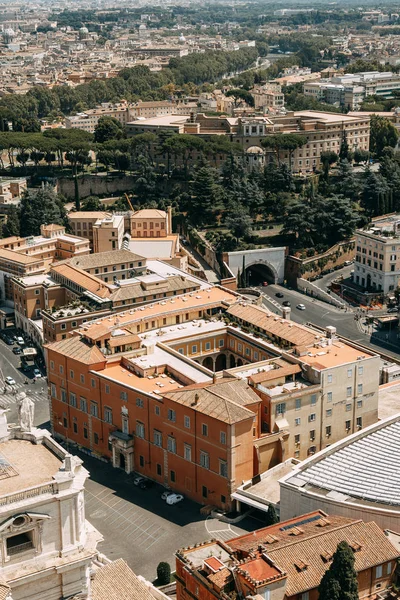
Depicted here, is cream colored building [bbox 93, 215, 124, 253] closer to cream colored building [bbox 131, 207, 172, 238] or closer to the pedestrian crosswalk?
cream colored building [bbox 131, 207, 172, 238]

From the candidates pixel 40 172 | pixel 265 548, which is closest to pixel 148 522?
pixel 265 548

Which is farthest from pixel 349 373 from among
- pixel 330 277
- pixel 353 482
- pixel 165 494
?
pixel 330 277

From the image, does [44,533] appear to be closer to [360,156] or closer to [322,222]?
[322,222]

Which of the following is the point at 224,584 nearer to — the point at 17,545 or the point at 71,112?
the point at 17,545

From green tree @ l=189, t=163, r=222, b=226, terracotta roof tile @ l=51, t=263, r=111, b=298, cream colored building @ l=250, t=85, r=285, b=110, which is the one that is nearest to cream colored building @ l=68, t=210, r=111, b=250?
green tree @ l=189, t=163, r=222, b=226

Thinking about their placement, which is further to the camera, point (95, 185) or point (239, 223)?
point (95, 185)

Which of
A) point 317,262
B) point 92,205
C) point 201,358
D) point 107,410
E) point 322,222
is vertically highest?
point 92,205

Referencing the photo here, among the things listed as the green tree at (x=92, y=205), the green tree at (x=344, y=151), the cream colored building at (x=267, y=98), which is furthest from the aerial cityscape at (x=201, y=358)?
the cream colored building at (x=267, y=98)
